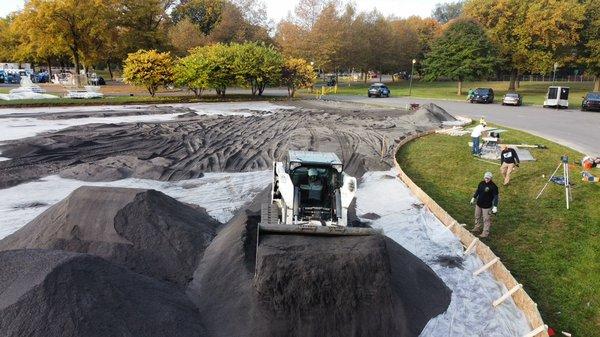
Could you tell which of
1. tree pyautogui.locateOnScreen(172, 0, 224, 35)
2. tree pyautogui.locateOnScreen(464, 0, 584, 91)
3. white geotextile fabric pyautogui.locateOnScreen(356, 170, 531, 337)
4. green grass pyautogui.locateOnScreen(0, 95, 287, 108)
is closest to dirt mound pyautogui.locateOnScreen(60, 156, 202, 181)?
white geotextile fabric pyautogui.locateOnScreen(356, 170, 531, 337)

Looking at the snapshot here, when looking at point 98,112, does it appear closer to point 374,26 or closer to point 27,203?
point 27,203

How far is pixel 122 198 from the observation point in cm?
952

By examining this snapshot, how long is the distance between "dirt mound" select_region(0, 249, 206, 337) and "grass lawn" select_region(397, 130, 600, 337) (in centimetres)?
625

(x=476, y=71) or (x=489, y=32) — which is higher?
(x=489, y=32)

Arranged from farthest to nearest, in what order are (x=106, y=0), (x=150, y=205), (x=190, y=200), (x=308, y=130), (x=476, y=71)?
(x=476, y=71)
(x=106, y=0)
(x=308, y=130)
(x=190, y=200)
(x=150, y=205)

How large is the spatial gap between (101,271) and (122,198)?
3.08 metres

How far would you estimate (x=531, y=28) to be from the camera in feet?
163

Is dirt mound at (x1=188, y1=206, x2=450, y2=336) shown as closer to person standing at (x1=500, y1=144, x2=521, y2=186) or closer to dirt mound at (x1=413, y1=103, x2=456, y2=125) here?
person standing at (x1=500, y1=144, x2=521, y2=186)

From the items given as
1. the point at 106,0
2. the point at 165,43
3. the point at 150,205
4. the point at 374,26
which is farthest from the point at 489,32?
the point at 150,205

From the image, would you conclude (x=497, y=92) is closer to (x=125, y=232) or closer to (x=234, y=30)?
(x=234, y=30)

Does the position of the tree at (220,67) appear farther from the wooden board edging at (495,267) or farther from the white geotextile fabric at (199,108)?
the wooden board edging at (495,267)

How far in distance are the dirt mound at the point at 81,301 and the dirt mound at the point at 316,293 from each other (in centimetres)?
64

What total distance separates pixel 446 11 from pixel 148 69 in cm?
14681

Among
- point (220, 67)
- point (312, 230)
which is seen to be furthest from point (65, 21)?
point (312, 230)
